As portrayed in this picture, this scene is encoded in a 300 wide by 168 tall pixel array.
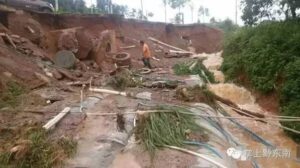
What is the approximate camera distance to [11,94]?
8.30 meters

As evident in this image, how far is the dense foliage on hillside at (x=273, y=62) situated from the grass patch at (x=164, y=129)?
4.59 metres

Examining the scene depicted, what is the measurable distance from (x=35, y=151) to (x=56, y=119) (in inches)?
62.4

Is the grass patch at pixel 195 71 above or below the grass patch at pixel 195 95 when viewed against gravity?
above

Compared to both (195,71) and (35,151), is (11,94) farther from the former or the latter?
(195,71)

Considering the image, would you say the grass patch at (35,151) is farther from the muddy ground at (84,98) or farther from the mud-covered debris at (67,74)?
the mud-covered debris at (67,74)

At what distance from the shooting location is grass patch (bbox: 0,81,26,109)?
7708 millimetres

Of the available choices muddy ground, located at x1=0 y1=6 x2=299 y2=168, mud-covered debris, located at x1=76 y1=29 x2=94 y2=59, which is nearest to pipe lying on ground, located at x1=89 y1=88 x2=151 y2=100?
muddy ground, located at x1=0 y1=6 x2=299 y2=168

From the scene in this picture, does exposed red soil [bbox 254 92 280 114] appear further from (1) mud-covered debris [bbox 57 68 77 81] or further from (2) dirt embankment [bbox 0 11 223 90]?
(2) dirt embankment [bbox 0 11 223 90]

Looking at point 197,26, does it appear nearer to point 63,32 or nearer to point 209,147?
point 63,32

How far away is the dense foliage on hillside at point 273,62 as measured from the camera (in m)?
10.9

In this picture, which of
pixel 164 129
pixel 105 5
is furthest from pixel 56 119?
pixel 105 5

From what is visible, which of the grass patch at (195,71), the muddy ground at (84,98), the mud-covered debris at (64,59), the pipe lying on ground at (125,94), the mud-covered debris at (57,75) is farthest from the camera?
the grass patch at (195,71)


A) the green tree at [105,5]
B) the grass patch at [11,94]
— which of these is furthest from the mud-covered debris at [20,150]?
the green tree at [105,5]

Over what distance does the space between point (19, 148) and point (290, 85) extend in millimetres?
9068
